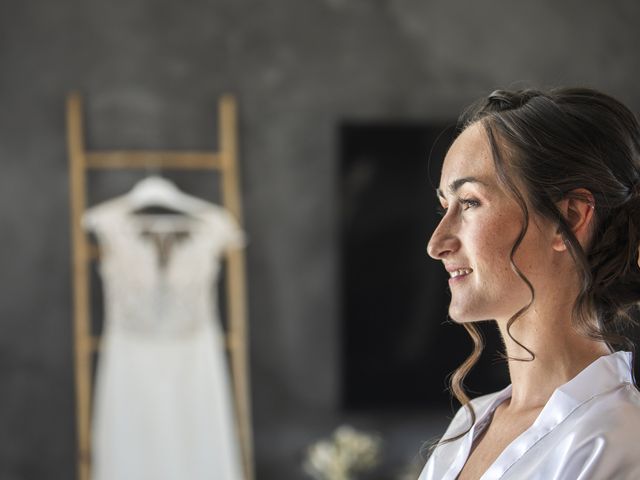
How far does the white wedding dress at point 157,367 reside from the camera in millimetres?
4410

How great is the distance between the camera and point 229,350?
4.81 metres

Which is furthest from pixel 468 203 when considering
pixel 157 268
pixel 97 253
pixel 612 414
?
pixel 97 253

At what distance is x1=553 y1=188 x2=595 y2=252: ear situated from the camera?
4.11 feet

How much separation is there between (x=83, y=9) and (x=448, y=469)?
393 centimetres

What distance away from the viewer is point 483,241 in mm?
1297

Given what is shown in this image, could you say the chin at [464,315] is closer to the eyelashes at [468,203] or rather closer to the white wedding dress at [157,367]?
the eyelashes at [468,203]

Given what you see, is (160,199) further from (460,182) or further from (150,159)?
(460,182)

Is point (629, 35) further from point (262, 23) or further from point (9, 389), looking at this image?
point (9, 389)

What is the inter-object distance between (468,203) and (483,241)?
0.21 feet

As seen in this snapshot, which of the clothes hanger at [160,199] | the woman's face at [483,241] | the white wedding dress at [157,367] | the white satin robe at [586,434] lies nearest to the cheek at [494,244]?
the woman's face at [483,241]

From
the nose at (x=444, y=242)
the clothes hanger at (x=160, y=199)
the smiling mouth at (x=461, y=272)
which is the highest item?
the nose at (x=444, y=242)

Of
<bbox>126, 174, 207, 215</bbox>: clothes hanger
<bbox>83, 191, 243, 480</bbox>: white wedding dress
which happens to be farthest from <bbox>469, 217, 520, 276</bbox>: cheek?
<bbox>126, 174, 207, 215</bbox>: clothes hanger

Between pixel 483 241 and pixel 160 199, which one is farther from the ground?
pixel 483 241

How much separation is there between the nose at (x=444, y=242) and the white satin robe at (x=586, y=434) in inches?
9.4
